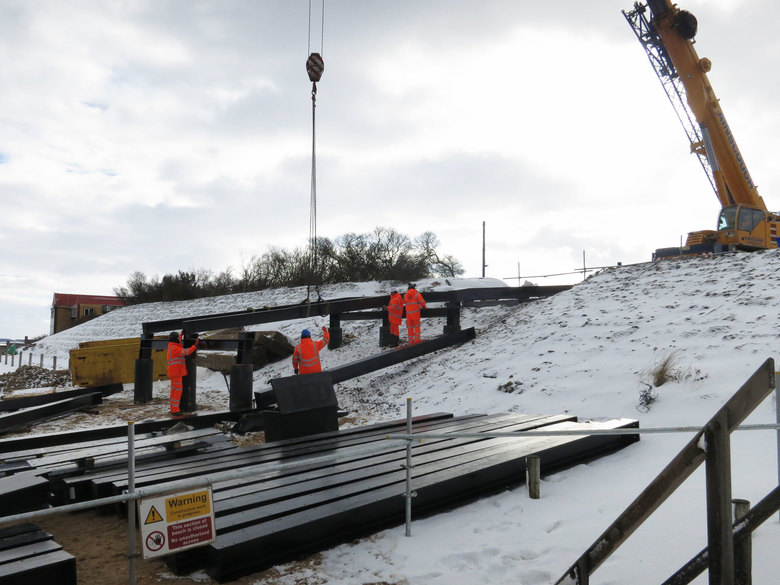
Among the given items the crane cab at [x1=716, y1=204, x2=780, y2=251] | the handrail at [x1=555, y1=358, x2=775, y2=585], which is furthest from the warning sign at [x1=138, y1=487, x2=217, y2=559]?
the crane cab at [x1=716, y1=204, x2=780, y2=251]

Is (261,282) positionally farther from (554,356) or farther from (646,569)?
(646,569)

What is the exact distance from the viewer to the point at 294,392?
7.46 m

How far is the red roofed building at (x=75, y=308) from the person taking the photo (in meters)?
52.5

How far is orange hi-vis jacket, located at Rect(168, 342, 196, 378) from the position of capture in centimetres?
1110

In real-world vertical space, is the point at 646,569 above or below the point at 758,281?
below

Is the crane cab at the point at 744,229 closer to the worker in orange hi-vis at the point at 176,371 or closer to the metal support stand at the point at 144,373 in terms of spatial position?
the worker in orange hi-vis at the point at 176,371

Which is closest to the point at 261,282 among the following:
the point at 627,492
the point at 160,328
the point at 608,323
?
the point at 160,328

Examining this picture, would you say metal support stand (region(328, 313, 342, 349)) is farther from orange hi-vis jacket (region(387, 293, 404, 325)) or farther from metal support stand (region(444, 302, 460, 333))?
metal support stand (region(444, 302, 460, 333))

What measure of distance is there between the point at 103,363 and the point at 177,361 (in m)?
5.25

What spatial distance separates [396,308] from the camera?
15.0 m

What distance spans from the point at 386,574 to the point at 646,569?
5.83 feet

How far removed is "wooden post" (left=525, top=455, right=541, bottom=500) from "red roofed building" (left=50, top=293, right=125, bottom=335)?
54242 millimetres

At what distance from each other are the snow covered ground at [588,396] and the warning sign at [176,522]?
77 centimetres

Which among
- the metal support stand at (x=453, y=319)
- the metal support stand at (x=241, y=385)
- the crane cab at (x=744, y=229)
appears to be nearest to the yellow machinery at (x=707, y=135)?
the crane cab at (x=744, y=229)
